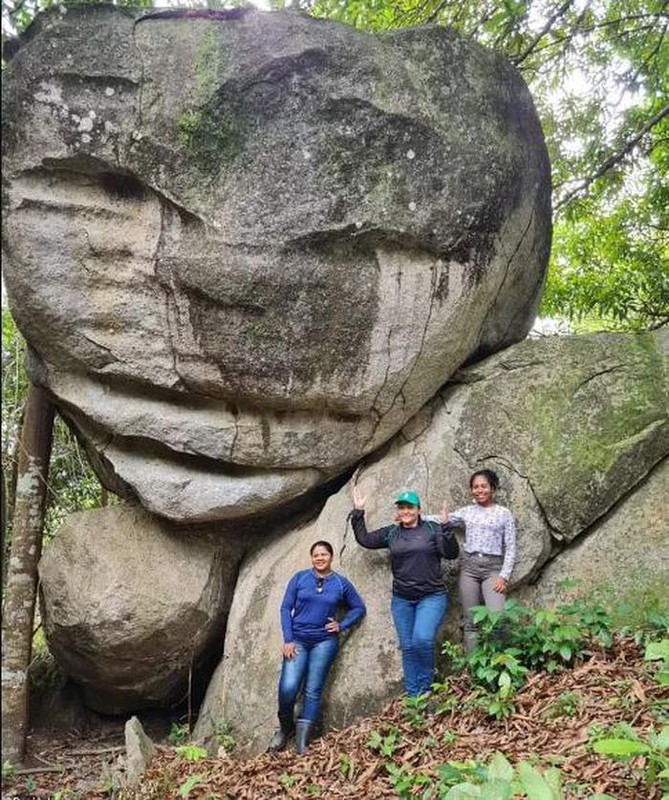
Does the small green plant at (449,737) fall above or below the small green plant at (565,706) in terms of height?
below

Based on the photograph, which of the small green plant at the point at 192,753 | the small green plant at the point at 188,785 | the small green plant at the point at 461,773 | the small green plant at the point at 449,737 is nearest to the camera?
the small green plant at the point at 461,773

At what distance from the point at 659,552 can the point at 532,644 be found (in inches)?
56.3

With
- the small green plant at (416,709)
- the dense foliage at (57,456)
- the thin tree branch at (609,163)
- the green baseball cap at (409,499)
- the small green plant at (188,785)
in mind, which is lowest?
the small green plant at (188,785)

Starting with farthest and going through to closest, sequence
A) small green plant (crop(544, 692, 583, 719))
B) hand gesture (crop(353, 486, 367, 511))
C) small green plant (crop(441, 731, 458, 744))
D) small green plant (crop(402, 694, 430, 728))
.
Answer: hand gesture (crop(353, 486, 367, 511)) < small green plant (crop(402, 694, 430, 728)) < small green plant (crop(441, 731, 458, 744)) < small green plant (crop(544, 692, 583, 719))

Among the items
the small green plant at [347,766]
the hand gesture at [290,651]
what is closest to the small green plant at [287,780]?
the small green plant at [347,766]

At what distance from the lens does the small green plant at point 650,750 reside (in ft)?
8.56

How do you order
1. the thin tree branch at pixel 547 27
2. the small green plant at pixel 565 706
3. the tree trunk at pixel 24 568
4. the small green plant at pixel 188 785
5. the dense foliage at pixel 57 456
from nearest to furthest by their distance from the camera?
the small green plant at pixel 565 706 → the small green plant at pixel 188 785 → the tree trunk at pixel 24 568 → the thin tree branch at pixel 547 27 → the dense foliage at pixel 57 456

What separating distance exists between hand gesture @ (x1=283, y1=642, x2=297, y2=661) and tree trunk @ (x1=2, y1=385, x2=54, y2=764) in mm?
2789

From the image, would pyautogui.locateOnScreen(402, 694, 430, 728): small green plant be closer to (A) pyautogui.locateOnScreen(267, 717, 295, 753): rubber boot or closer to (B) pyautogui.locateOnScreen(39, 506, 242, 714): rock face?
(A) pyautogui.locateOnScreen(267, 717, 295, 753): rubber boot

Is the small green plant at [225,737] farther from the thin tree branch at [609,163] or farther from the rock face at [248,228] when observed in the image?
the thin tree branch at [609,163]

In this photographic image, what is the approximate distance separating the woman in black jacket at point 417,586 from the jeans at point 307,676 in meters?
0.61

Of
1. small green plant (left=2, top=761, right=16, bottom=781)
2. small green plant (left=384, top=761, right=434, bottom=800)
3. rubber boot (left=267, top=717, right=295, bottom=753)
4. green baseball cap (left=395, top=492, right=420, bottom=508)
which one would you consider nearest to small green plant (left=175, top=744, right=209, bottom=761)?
rubber boot (left=267, top=717, right=295, bottom=753)

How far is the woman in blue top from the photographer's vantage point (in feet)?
19.3

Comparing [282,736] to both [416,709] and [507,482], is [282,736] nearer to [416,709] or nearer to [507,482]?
[416,709]
